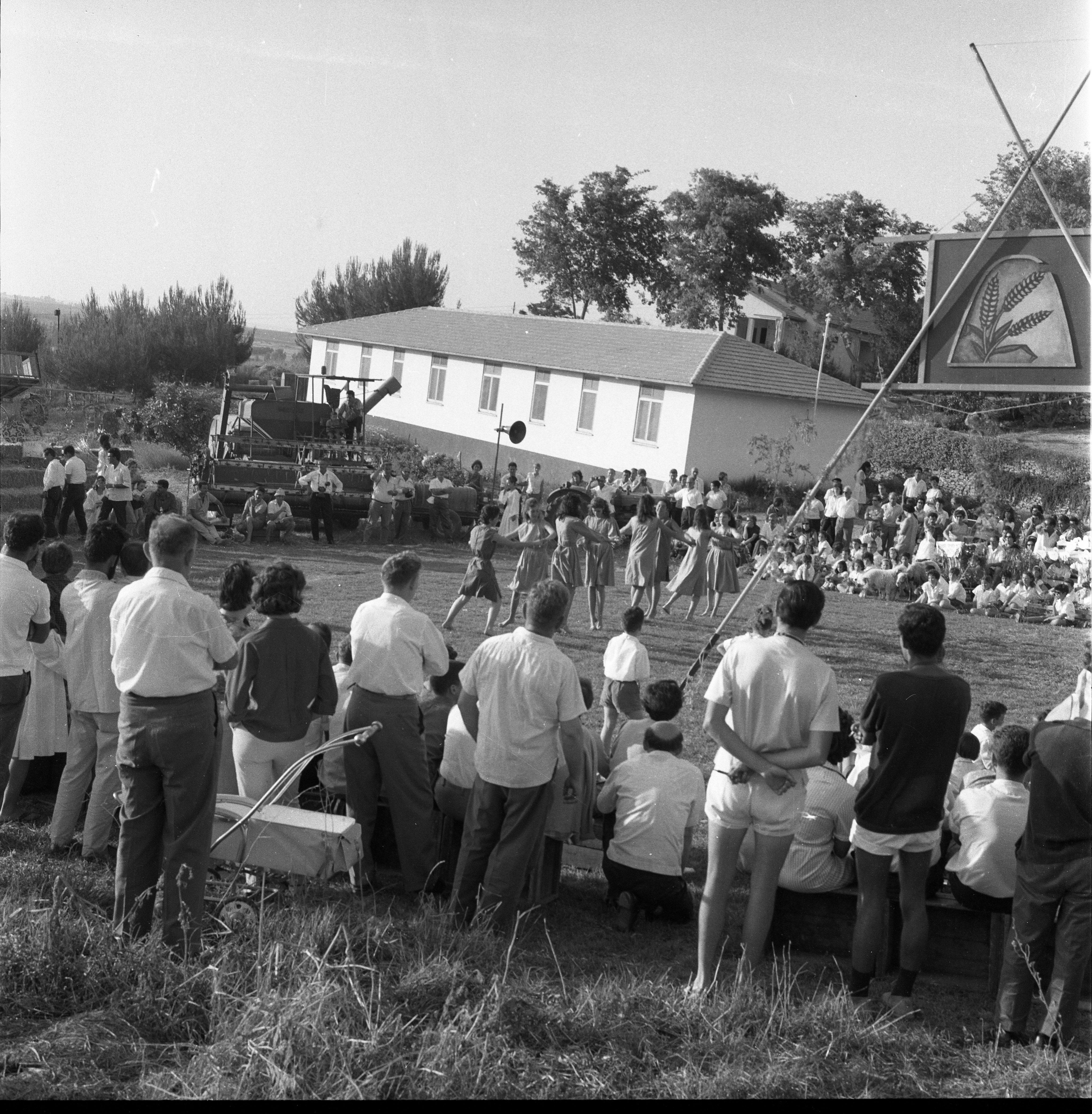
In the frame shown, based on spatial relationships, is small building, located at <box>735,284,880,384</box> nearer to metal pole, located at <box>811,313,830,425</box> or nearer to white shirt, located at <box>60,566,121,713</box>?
metal pole, located at <box>811,313,830,425</box>

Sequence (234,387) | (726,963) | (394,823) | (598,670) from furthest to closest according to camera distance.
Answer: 1. (234,387)
2. (598,670)
3. (394,823)
4. (726,963)

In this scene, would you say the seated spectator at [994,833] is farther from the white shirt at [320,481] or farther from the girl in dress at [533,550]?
the white shirt at [320,481]

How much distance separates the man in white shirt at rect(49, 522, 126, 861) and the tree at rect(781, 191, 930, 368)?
17557mm

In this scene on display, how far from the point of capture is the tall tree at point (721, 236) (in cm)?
2266

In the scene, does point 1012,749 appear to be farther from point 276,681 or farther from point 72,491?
point 72,491

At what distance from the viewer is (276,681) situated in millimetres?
5406

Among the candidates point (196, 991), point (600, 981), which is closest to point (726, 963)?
point (600, 981)

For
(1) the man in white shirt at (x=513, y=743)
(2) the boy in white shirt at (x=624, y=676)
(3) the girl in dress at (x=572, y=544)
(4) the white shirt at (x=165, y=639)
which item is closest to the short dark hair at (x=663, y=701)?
(1) the man in white shirt at (x=513, y=743)

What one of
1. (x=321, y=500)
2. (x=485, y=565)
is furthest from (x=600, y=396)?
(x=485, y=565)

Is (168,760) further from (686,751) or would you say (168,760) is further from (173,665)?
(686,751)

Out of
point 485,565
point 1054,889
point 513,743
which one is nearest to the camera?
point 1054,889

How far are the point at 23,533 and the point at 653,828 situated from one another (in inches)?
129

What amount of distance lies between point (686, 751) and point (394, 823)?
3074 millimetres

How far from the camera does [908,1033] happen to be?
4293 mm
